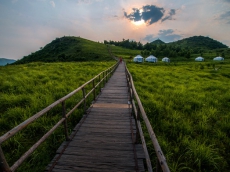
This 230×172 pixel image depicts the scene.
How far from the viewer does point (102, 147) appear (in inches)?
133

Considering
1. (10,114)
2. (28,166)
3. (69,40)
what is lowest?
(28,166)

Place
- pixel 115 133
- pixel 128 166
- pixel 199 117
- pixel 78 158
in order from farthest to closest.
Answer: pixel 199 117 < pixel 115 133 < pixel 78 158 < pixel 128 166

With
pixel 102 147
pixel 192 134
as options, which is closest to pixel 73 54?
pixel 192 134

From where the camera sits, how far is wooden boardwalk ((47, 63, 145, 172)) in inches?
109

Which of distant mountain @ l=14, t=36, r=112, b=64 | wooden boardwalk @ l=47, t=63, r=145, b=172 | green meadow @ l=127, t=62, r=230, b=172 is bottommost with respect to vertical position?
green meadow @ l=127, t=62, r=230, b=172

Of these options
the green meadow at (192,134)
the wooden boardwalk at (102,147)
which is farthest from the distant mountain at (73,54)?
the wooden boardwalk at (102,147)

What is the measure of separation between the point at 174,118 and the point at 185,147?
1594 millimetres

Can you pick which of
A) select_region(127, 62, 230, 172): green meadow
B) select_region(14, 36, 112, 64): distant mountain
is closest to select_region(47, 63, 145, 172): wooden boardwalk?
select_region(127, 62, 230, 172): green meadow

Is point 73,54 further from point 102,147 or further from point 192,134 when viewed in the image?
point 102,147

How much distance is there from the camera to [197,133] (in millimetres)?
4527

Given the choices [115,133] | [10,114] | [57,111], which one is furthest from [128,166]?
[10,114]

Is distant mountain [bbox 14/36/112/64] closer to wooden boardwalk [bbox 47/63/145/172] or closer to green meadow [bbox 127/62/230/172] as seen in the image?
green meadow [bbox 127/62/230/172]

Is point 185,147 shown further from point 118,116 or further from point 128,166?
point 118,116

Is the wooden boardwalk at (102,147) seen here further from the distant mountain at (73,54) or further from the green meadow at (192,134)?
the distant mountain at (73,54)
